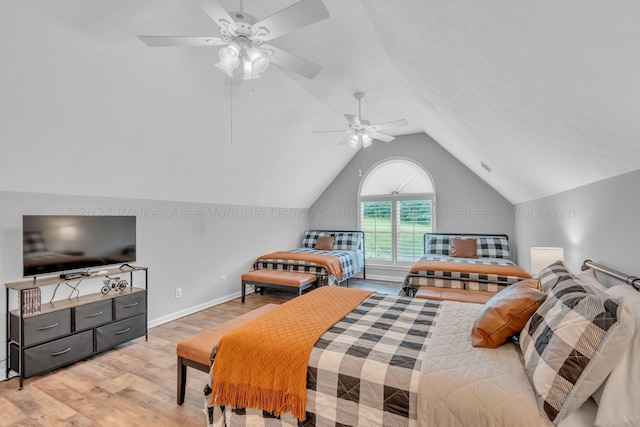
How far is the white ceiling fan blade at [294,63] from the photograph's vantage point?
2.10 metres

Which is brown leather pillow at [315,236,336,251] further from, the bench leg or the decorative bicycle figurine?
the bench leg

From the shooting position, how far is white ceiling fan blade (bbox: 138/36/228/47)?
1821 millimetres

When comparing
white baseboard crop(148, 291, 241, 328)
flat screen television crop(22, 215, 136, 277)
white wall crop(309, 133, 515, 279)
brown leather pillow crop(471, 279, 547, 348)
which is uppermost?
white wall crop(309, 133, 515, 279)

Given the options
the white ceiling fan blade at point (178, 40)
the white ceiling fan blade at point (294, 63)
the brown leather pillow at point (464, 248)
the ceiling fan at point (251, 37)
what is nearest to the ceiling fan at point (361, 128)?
the white ceiling fan blade at point (294, 63)

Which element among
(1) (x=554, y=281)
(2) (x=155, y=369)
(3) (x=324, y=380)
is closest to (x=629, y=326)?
(1) (x=554, y=281)

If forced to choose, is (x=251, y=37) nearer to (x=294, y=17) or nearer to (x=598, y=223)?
(x=294, y=17)

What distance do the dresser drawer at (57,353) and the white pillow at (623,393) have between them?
138 inches

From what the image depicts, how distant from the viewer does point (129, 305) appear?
3070 mm

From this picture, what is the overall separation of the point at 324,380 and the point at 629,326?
1.22 metres

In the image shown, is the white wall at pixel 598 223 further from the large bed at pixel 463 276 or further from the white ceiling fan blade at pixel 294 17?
the white ceiling fan blade at pixel 294 17

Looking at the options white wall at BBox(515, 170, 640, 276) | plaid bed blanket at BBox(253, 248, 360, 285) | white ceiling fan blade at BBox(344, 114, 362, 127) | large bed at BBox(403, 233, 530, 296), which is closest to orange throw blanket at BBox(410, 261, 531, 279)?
→ large bed at BBox(403, 233, 530, 296)

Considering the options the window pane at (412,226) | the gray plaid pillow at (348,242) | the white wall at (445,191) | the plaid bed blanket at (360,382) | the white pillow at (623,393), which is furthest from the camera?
the gray plaid pillow at (348,242)

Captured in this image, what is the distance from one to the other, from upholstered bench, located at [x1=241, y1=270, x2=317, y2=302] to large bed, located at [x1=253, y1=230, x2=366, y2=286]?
14 centimetres

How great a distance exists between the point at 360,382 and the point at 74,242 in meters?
2.89
